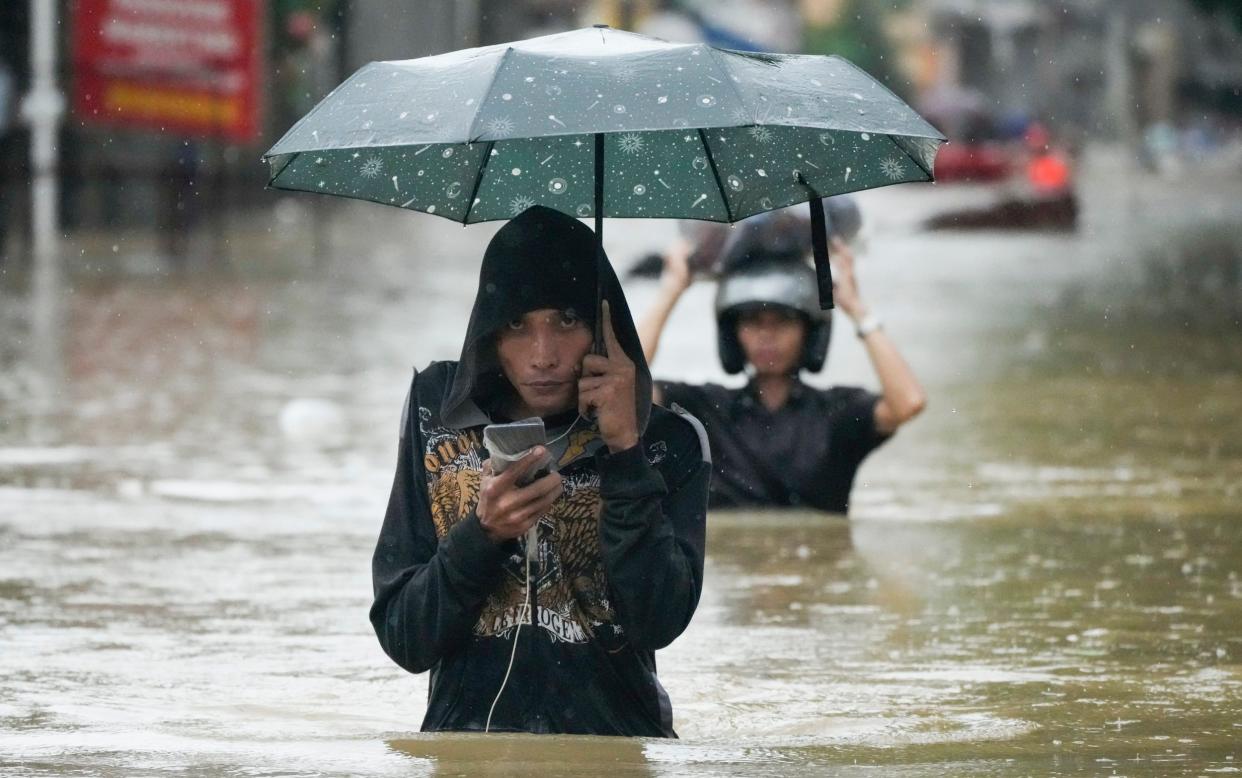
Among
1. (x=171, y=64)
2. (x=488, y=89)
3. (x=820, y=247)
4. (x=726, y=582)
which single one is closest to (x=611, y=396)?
(x=488, y=89)

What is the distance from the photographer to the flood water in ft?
15.7

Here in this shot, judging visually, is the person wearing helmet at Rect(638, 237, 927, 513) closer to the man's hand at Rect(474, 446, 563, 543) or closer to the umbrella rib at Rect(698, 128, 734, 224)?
the umbrella rib at Rect(698, 128, 734, 224)

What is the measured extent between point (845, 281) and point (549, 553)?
365 centimetres

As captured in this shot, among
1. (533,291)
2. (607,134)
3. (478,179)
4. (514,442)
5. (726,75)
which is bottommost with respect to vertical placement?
(514,442)

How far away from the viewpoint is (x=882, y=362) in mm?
7629

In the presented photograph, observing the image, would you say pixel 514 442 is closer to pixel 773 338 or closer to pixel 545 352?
pixel 545 352

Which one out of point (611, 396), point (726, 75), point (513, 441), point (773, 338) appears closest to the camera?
point (513, 441)

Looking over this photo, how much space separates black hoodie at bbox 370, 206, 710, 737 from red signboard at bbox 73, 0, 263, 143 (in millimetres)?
26725

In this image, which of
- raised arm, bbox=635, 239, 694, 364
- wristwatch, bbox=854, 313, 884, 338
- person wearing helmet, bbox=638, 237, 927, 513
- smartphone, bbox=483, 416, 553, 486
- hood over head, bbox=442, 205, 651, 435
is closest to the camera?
smartphone, bbox=483, 416, 553, 486

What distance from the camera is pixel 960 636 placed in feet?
21.5

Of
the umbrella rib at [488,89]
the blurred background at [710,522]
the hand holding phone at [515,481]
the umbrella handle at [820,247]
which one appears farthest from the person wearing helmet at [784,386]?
the hand holding phone at [515,481]

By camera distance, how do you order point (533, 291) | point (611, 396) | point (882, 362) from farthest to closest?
point (882, 362), point (533, 291), point (611, 396)

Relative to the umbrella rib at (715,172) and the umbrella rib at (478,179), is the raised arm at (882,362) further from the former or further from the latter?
the umbrella rib at (478,179)

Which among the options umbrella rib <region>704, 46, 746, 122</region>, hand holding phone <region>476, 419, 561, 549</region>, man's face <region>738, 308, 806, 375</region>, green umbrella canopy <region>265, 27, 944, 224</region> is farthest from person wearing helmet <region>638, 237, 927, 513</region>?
hand holding phone <region>476, 419, 561, 549</region>
